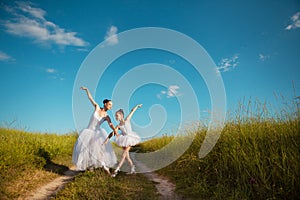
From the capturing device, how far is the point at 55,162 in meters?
10.2

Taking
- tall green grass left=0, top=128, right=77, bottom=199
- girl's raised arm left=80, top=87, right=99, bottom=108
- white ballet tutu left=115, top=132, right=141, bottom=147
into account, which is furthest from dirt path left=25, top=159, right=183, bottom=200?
girl's raised arm left=80, top=87, right=99, bottom=108

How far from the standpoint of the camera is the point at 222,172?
19.2 feet

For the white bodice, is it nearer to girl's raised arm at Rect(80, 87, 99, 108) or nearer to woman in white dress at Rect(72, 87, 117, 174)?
woman in white dress at Rect(72, 87, 117, 174)

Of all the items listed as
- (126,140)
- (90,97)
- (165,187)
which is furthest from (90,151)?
(165,187)

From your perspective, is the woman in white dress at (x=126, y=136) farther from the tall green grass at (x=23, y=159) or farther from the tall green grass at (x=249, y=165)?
the tall green grass at (x=23, y=159)

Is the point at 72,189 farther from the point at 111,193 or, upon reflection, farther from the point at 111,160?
the point at 111,160

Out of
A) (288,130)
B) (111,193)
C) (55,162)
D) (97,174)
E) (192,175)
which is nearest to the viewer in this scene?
(288,130)

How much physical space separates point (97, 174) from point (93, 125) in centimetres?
173

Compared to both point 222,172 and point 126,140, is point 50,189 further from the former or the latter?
point 222,172

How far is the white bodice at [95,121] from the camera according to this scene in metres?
8.06

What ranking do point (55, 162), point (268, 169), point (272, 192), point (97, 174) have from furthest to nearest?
point (55, 162), point (97, 174), point (268, 169), point (272, 192)

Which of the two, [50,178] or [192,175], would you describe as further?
[50,178]

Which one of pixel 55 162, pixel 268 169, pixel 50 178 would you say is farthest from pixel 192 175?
pixel 55 162

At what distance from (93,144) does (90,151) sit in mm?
267
